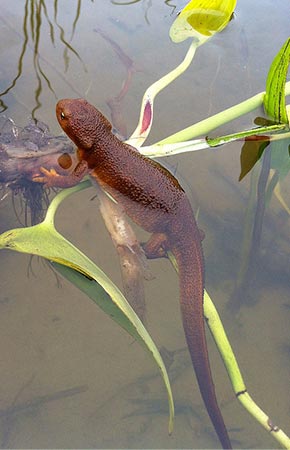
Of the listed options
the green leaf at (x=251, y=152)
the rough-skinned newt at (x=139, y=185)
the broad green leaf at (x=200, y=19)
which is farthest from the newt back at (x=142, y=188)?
the broad green leaf at (x=200, y=19)

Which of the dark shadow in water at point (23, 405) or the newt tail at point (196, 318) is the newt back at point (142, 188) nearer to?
the newt tail at point (196, 318)

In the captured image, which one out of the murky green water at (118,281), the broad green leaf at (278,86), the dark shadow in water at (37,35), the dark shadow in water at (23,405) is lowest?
the dark shadow in water at (23,405)

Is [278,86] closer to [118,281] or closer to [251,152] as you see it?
[251,152]

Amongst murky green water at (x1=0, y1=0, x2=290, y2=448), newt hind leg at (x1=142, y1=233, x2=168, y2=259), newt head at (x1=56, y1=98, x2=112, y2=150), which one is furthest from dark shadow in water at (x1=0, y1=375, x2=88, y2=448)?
newt head at (x1=56, y1=98, x2=112, y2=150)

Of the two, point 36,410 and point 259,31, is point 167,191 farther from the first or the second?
point 259,31

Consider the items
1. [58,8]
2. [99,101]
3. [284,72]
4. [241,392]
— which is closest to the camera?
[241,392]

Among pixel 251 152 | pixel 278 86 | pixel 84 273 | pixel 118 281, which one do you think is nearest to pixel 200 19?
pixel 251 152

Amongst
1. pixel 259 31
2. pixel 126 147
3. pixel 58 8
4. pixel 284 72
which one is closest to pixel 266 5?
pixel 259 31
